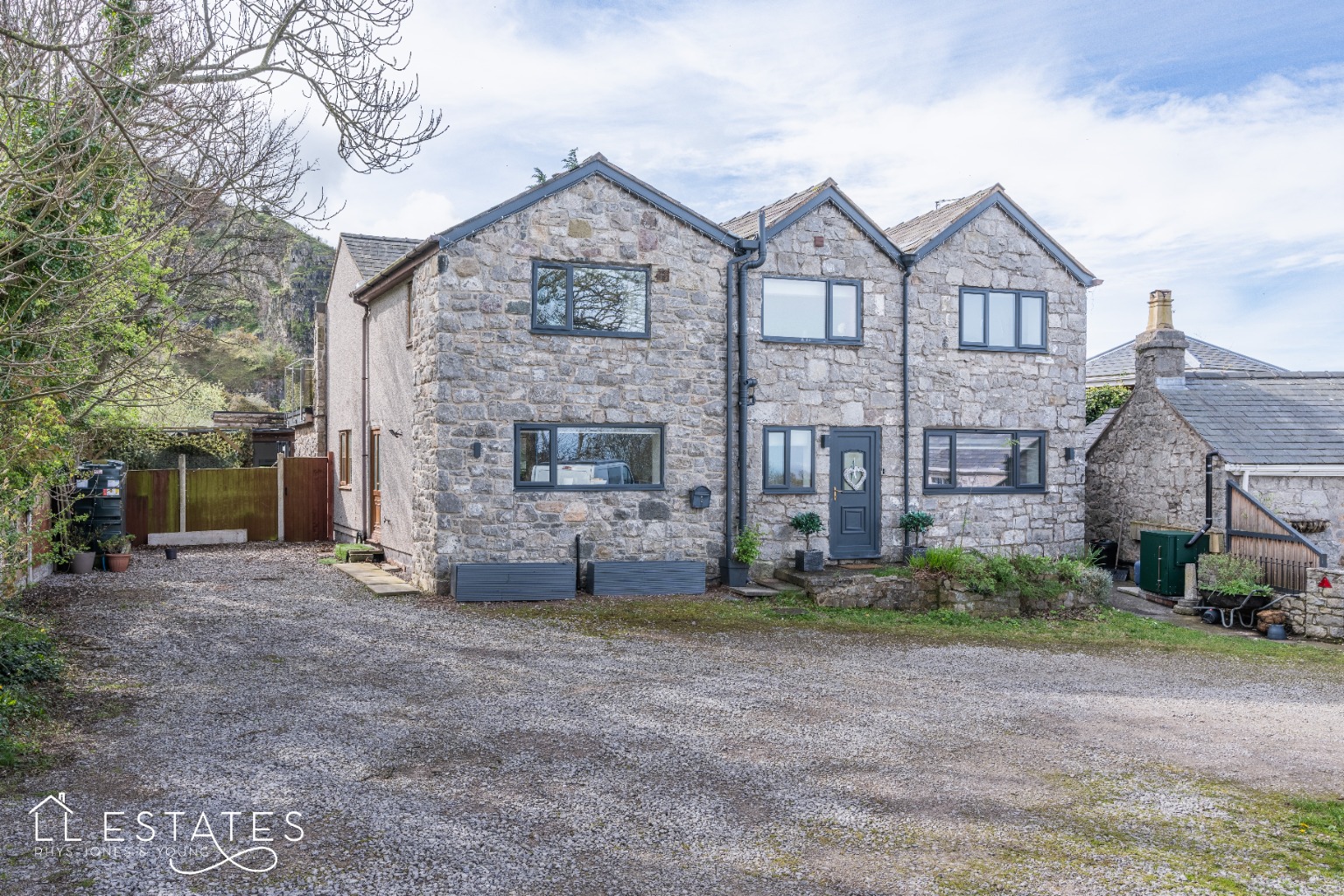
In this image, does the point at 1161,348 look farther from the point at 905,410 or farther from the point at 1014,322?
the point at 905,410

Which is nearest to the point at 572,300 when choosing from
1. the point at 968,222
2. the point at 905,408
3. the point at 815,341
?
the point at 815,341

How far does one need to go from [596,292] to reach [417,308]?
110 inches

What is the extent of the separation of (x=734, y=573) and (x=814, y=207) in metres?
6.09

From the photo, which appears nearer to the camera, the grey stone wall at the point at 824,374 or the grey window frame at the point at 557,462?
the grey window frame at the point at 557,462

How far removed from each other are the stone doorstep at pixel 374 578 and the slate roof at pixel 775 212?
7475mm

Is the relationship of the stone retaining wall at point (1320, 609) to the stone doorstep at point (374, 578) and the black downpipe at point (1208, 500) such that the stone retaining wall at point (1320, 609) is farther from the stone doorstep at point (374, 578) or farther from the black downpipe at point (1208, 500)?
the stone doorstep at point (374, 578)

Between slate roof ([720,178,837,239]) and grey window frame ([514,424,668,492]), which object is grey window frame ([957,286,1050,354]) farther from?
grey window frame ([514,424,668,492])

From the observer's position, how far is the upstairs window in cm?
1712

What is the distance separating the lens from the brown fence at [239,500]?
779 inches

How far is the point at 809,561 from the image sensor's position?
15328mm

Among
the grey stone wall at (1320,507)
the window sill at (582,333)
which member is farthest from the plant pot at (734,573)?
the grey stone wall at (1320,507)

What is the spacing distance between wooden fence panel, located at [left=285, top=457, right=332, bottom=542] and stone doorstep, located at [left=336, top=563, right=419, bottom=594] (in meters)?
4.99

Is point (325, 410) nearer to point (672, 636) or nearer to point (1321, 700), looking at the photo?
point (672, 636)

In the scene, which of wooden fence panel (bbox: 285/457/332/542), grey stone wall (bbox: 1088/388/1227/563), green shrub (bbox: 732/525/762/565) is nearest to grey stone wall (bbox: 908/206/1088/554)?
grey stone wall (bbox: 1088/388/1227/563)
